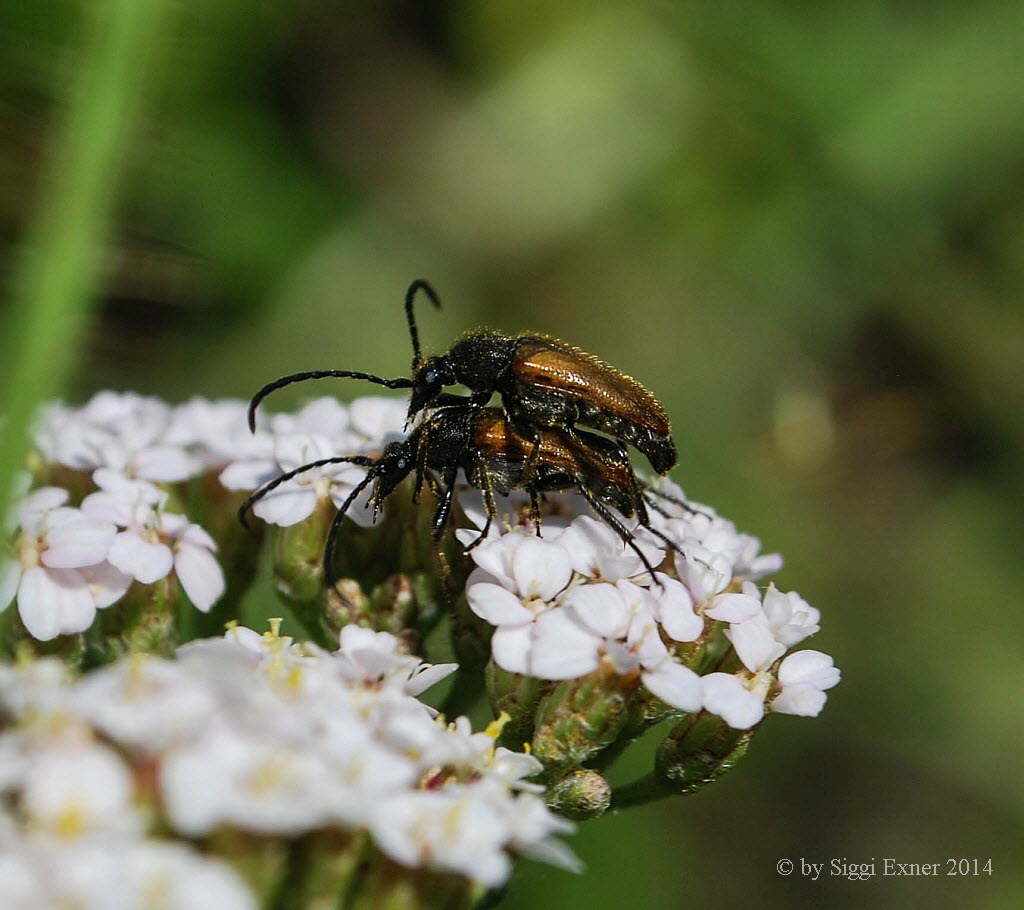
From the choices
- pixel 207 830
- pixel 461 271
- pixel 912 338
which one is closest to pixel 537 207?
pixel 461 271

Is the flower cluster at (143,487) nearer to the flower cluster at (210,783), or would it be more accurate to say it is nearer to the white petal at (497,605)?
the white petal at (497,605)

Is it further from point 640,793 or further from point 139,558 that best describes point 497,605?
point 139,558

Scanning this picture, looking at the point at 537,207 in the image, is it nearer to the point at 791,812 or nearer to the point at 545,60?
the point at 545,60

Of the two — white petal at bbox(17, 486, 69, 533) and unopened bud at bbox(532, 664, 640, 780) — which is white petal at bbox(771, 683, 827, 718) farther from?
white petal at bbox(17, 486, 69, 533)

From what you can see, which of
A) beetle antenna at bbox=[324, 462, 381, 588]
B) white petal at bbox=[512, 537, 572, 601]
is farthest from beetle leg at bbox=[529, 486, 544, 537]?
beetle antenna at bbox=[324, 462, 381, 588]

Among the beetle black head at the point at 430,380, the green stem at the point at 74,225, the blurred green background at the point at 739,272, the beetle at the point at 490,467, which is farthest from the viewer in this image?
the blurred green background at the point at 739,272

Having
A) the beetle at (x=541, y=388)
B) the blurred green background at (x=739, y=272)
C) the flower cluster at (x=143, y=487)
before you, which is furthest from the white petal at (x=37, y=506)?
the blurred green background at (x=739, y=272)

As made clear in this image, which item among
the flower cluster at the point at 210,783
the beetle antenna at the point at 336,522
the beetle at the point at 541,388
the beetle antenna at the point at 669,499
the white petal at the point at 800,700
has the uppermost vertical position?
the beetle at the point at 541,388

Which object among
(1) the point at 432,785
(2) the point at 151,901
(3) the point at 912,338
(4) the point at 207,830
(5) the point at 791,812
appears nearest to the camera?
(2) the point at 151,901

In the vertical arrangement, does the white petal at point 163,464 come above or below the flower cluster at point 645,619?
above
